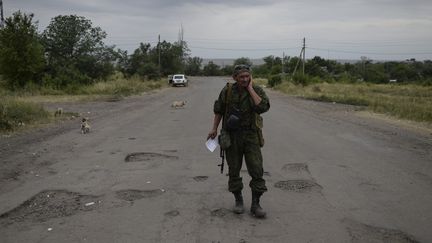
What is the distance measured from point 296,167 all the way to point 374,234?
3232mm

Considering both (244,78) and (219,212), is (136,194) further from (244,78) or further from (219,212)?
(244,78)

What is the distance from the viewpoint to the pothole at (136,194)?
607cm

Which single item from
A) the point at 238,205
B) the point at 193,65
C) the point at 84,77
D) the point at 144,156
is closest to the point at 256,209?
the point at 238,205

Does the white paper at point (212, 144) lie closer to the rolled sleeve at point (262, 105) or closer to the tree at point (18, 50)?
the rolled sleeve at point (262, 105)

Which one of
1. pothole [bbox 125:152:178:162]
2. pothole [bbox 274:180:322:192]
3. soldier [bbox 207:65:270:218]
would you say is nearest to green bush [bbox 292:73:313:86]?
pothole [bbox 125:152:178:162]

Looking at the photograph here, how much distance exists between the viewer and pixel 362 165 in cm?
822

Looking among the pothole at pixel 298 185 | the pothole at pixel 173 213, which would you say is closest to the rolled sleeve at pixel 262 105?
the pothole at pixel 173 213

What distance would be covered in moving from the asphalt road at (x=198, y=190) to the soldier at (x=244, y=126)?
30 centimetres

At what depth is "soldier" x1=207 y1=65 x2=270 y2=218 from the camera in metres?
5.20

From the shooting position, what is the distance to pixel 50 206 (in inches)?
225

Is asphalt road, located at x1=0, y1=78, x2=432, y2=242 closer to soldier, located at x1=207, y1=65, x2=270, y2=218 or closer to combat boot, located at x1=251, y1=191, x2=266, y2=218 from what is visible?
combat boot, located at x1=251, y1=191, x2=266, y2=218

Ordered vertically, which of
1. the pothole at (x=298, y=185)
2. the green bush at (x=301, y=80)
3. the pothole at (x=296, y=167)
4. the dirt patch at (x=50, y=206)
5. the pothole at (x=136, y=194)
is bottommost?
the dirt patch at (x=50, y=206)

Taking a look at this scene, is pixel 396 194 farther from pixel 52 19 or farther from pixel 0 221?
pixel 52 19

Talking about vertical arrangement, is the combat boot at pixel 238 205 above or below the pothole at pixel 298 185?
above
